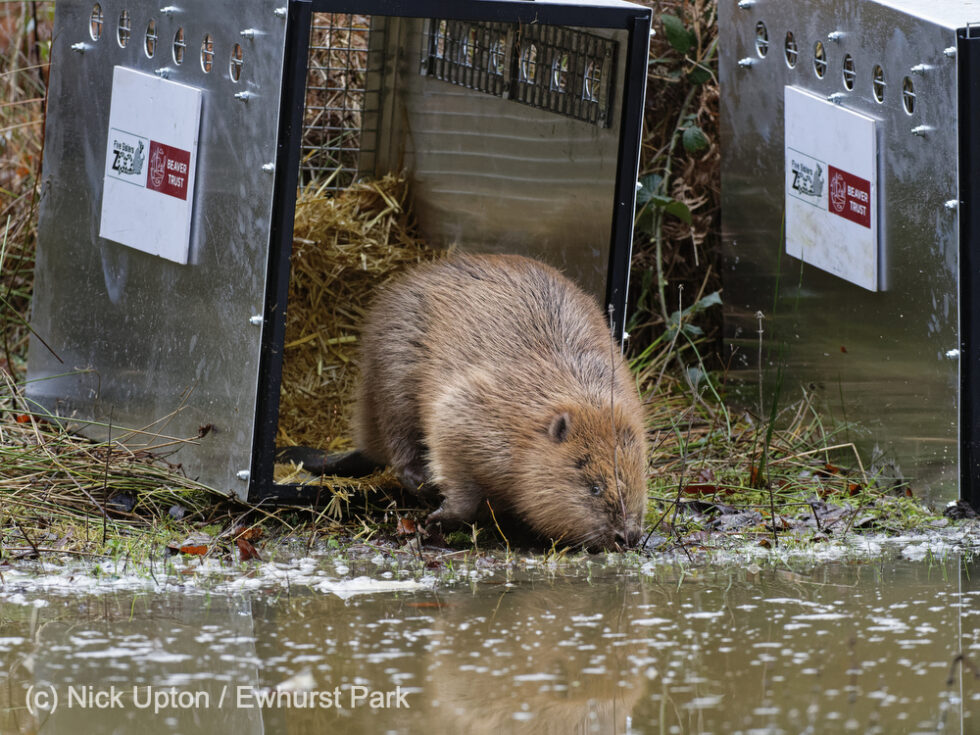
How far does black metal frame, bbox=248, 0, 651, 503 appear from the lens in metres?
4.09

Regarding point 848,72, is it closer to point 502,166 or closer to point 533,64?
point 533,64

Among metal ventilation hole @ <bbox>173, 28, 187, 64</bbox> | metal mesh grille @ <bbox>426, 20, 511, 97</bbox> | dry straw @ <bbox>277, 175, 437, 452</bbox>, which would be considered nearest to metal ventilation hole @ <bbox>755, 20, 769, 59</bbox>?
metal mesh grille @ <bbox>426, 20, 511, 97</bbox>

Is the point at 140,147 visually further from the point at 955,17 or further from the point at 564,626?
the point at 955,17

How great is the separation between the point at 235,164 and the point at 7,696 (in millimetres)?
1959

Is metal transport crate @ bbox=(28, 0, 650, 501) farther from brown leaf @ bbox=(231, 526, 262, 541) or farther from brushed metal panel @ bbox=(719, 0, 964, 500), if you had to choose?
brushed metal panel @ bbox=(719, 0, 964, 500)

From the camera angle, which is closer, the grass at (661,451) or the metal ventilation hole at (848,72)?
the grass at (661,451)

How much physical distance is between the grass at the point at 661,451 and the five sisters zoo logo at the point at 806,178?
0.59 meters

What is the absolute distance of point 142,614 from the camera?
11.2ft

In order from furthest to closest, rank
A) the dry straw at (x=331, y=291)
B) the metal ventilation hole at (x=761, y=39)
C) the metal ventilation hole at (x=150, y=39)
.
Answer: the dry straw at (x=331, y=291), the metal ventilation hole at (x=761, y=39), the metal ventilation hole at (x=150, y=39)

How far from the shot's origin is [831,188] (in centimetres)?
486

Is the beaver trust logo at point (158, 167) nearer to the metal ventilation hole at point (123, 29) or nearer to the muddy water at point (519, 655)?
the metal ventilation hole at point (123, 29)

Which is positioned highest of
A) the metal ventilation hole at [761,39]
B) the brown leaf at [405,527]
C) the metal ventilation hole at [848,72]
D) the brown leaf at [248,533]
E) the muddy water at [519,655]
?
the metal ventilation hole at [761,39]

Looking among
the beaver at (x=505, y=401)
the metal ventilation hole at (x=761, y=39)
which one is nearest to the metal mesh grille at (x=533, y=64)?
the beaver at (x=505, y=401)

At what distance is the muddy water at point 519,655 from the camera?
2674mm
